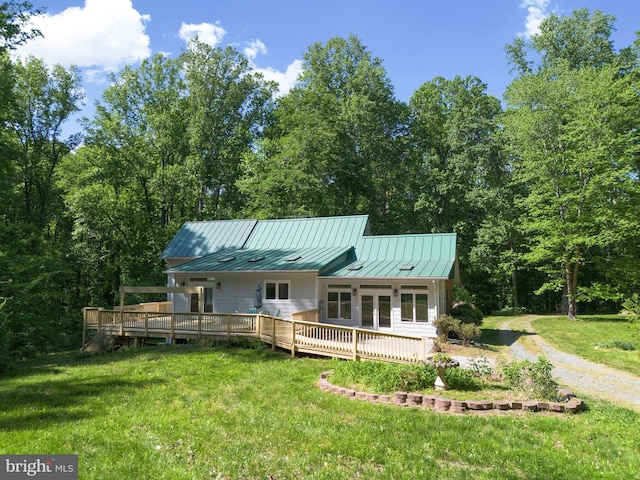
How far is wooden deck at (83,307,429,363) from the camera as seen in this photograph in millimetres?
11391

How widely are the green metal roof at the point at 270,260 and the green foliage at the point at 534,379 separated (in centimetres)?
917

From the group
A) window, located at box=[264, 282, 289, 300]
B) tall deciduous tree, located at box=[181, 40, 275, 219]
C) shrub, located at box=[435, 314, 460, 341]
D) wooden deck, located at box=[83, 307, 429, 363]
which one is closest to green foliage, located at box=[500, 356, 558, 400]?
wooden deck, located at box=[83, 307, 429, 363]

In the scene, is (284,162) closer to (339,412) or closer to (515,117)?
(515,117)

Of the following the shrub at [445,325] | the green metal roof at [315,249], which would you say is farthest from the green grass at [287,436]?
the green metal roof at [315,249]

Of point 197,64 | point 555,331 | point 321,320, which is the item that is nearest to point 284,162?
point 197,64

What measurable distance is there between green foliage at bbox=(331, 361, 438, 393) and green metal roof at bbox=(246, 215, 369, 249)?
1082 cm

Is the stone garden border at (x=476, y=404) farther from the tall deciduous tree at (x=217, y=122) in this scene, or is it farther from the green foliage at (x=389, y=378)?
the tall deciduous tree at (x=217, y=122)

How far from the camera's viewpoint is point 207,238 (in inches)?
880

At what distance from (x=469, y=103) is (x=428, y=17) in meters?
21.1

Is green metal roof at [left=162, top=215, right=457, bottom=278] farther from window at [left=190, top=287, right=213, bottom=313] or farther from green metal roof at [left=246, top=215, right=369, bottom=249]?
window at [left=190, top=287, right=213, bottom=313]

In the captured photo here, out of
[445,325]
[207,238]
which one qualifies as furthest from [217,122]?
[445,325]

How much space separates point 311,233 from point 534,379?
47.4 feet

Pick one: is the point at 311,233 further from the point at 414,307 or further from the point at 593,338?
the point at 593,338

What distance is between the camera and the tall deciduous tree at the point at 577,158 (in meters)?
23.2
